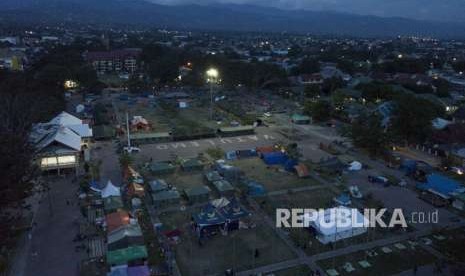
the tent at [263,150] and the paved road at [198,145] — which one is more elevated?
the tent at [263,150]

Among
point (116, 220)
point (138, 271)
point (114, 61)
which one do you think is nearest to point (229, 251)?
point (138, 271)

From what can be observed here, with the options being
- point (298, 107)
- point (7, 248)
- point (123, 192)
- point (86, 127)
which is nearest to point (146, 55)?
point (298, 107)

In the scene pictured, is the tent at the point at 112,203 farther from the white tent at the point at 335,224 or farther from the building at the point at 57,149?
the white tent at the point at 335,224

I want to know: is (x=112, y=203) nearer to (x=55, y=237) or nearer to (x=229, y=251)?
(x=55, y=237)

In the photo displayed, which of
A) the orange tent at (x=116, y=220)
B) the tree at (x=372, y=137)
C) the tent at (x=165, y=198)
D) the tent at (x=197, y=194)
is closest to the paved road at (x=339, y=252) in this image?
the orange tent at (x=116, y=220)

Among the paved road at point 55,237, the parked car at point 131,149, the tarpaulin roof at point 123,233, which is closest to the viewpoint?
the paved road at point 55,237

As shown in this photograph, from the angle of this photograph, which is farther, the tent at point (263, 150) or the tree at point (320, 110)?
the tree at point (320, 110)
